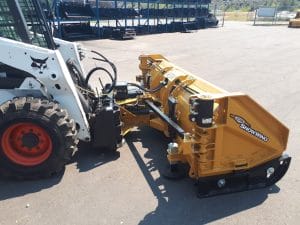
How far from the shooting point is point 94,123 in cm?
443

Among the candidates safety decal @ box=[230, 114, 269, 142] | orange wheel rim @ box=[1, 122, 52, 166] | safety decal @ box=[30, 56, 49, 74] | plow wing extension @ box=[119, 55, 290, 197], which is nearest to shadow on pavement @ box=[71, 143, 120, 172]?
orange wheel rim @ box=[1, 122, 52, 166]

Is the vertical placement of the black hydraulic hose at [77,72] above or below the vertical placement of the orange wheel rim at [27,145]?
above

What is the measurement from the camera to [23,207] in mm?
3611

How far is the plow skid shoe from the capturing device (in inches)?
147

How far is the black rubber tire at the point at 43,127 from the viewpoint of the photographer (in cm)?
387

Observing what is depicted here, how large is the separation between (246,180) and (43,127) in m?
2.51

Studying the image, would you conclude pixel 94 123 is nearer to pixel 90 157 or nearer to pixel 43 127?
pixel 90 157

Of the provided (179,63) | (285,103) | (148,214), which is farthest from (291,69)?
(148,214)

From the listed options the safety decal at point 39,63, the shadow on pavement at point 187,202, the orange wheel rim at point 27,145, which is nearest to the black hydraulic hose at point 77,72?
the safety decal at point 39,63

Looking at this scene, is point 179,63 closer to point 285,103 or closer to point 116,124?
point 285,103

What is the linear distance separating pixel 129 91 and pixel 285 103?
3.98 meters

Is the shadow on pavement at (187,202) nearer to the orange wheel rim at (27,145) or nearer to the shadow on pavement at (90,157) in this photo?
the shadow on pavement at (90,157)

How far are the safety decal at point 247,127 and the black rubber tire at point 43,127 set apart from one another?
1971mm

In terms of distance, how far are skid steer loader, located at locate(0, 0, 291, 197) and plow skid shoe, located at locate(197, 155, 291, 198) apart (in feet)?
0.04
